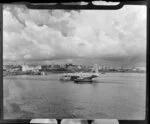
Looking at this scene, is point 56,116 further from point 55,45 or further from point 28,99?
point 55,45

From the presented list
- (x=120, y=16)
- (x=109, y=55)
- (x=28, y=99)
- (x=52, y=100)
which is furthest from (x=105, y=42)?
(x=28, y=99)

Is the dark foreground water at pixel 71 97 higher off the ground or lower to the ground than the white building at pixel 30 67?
lower

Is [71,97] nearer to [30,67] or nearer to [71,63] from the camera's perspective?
[71,63]

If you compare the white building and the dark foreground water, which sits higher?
the white building

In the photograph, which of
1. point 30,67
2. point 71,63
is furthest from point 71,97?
point 30,67

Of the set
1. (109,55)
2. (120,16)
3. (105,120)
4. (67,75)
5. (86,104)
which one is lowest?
(105,120)
